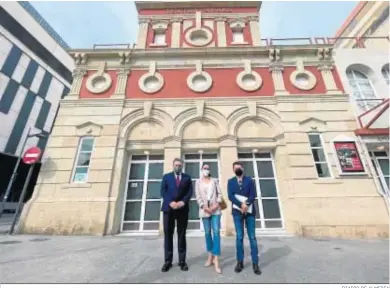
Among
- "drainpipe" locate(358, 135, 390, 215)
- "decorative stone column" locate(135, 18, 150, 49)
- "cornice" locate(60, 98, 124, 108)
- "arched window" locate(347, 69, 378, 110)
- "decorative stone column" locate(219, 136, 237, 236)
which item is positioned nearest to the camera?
"drainpipe" locate(358, 135, 390, 215)

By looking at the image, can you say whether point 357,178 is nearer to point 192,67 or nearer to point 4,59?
point 192,67

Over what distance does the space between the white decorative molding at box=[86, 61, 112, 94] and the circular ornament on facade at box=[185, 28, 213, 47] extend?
4817 mm

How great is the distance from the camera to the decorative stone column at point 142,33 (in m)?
11.3

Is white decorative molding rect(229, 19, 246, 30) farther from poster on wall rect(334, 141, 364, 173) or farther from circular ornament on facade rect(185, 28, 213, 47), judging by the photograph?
poster on wall rect(334, 141, 364, 173)

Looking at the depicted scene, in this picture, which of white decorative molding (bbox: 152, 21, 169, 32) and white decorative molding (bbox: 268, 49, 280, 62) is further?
white decorative molding (bbox: 152, 21, 169, 32)

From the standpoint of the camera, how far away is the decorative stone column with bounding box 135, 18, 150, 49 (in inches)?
444

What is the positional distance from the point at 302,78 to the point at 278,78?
121 centimetres

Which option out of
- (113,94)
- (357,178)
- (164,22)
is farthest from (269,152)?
(164,22)

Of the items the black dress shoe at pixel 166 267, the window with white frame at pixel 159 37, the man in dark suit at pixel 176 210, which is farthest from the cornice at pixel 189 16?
the black dress shoe at pixel 166 267

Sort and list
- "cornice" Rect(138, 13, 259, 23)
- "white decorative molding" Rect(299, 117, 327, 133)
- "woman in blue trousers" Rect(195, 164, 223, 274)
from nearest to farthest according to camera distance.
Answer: "woman in blue trousers" Rect(195, 164, 223, 274) < "white decorative molding" Rect(299, 117, 327, 133) < "cornice" Rect(138, 13, 259, 23)

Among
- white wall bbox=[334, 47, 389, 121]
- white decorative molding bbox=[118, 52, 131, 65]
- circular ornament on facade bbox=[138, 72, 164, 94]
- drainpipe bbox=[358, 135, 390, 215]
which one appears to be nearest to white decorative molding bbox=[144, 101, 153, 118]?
circular ornament on facade bbox=[138, 72, 164, 94]

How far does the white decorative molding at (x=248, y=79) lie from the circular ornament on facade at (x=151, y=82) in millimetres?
3705

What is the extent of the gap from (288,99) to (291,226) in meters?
5.35

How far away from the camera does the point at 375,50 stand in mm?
10594
